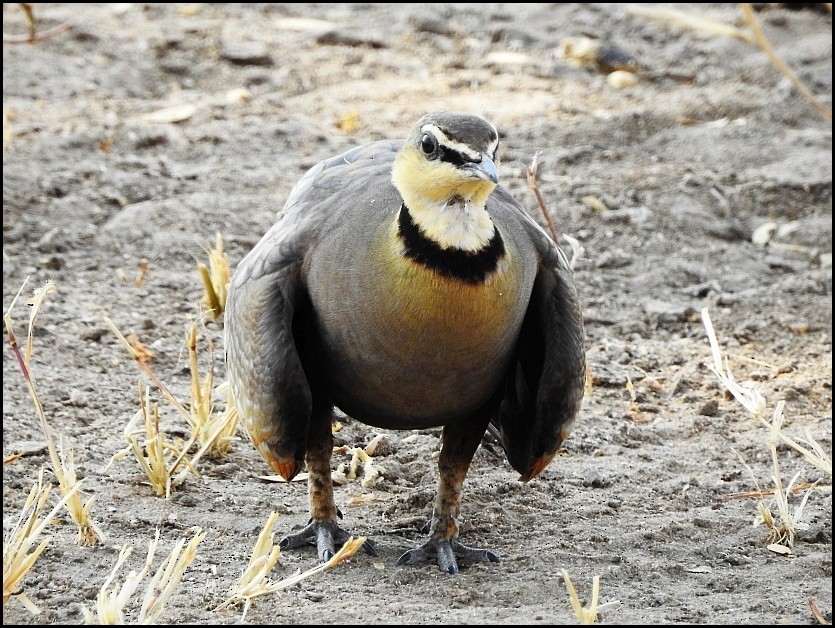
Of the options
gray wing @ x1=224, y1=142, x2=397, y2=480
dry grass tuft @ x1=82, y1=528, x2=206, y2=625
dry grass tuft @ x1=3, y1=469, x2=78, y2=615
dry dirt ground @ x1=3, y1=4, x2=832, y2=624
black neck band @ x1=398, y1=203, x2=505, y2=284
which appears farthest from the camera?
dry dirt ground @ x1=3, y1=4, x2=832, y2=624

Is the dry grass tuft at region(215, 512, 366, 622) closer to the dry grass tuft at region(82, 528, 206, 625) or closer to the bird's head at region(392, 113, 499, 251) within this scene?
the dry grass tuft at region(82, 528, 206, 625)

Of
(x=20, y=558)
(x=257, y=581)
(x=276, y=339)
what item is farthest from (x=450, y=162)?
(x=20, y=558)

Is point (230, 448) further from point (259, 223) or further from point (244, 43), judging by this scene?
point (244, 43)

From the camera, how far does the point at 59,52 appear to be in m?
8.63

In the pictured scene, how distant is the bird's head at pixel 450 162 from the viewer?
3275mm

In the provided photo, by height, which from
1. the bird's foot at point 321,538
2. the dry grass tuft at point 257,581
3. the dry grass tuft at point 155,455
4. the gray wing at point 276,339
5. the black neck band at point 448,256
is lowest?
the bird's foot at point 321,538

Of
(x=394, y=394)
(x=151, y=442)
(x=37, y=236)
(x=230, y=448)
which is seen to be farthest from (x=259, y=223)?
(x=394, y=394)

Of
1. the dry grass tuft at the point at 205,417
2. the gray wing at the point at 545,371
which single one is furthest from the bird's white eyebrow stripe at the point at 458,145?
the dry grass tuft at the point at 205,417

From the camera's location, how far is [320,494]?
4.07 m

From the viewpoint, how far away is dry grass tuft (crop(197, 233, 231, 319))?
523 centimetres

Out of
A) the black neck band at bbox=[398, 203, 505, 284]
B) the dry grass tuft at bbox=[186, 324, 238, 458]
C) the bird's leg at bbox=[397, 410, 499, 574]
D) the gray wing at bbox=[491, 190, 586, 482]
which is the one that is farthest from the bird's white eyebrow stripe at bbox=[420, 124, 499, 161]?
the dry grass tuft at bbox=[186, 324, 238, 458]

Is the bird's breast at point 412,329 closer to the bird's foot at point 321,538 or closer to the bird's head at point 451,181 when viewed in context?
the bird's head at point 451,181

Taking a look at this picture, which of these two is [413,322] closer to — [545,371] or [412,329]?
[412,329]

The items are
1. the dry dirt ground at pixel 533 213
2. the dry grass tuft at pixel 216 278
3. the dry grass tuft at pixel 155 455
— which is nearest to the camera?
the dry dirt ground at pixel 533 213
